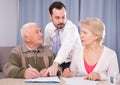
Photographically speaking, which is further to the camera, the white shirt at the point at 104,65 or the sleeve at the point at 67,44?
the sleeve at the point at 67,44

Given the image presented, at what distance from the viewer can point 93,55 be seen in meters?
2.26

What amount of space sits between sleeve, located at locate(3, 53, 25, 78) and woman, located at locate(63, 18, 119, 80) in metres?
0.38

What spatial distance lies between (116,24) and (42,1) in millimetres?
1456

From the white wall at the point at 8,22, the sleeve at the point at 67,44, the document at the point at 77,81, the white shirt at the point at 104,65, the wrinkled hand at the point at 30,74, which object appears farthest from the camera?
the white wall at the point at 8,22

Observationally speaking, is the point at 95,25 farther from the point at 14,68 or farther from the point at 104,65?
the point at 14,68

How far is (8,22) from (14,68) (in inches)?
108

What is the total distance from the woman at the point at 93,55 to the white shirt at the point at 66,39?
18 cm

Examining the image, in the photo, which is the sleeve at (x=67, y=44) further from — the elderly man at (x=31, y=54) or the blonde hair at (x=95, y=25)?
the blonde hair at (x=95, y=25)

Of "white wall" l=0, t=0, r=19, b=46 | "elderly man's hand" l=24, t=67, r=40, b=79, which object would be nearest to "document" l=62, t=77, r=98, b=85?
"elderly man's hand" l=24, t=67, r=40, b=79

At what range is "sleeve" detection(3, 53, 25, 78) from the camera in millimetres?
2070

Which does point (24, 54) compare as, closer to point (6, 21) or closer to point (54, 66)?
point (54, 66)

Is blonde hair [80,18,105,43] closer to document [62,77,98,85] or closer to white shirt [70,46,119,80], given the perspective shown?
white shirt [70,46,119,80]

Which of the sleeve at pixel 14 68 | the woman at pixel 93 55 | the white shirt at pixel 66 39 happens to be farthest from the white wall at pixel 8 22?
the woman at pixel 93 55

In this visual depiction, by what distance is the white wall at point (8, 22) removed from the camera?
4.64 meters
